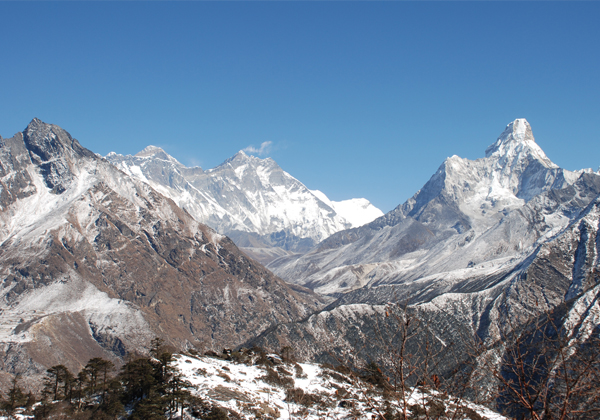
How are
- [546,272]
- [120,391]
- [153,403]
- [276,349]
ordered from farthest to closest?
[546,272] → [276,349] → [120,391] → [153,403]

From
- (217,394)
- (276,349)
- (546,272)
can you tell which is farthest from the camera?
(546,272)

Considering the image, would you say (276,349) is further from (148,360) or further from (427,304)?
(148,360)

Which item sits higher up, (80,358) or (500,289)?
(500,289)

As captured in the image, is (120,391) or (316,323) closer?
(120,391)

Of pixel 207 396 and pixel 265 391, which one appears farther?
pixel 265 391

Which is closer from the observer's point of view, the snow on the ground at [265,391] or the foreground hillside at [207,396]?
the foreground hillside at [207,396]

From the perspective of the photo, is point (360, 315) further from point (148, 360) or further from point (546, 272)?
point (148, 360)

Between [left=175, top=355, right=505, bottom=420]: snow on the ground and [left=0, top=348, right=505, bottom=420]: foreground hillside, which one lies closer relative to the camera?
[left=0, top=348, right=505, bottom=420]: foreground hillside

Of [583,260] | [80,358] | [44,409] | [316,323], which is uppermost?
[583,260]

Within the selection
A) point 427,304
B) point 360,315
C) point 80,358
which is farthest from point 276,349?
point 80,358

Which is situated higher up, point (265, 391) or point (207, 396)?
point (265, 391)

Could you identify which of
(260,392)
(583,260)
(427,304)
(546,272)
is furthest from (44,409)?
(583,260)
